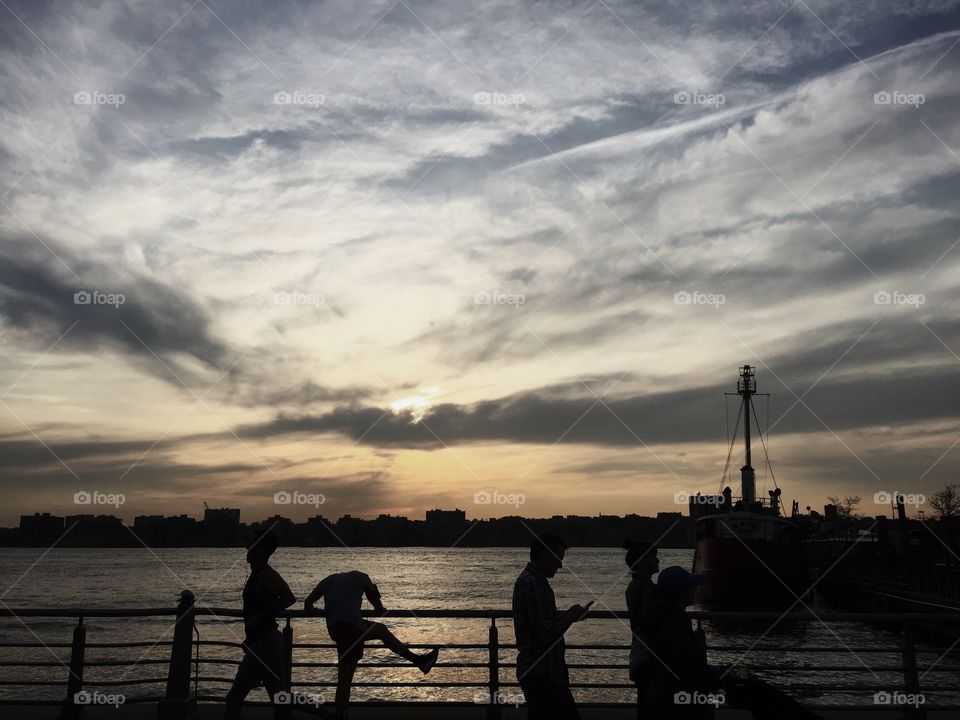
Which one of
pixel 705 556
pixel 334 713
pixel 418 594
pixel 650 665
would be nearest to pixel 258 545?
pixel 334 713

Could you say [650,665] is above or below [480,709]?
above

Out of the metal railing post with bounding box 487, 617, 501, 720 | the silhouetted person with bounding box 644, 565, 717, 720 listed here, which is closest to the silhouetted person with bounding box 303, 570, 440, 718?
the metal railing post with bounding box 487, 617, 501, 720

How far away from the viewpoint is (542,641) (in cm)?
573

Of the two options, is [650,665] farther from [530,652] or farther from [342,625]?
[342,625]

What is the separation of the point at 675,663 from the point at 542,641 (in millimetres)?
1374

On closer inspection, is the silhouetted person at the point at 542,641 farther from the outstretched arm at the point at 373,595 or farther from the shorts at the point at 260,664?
the shorts at the point at 260,664

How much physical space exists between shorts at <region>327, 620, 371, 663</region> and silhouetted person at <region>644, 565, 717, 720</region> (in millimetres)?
3954

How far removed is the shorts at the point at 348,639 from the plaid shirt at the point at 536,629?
8.39 ft

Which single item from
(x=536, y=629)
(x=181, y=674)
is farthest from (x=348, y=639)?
(x=536, y=629)

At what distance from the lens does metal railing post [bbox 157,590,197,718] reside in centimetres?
885

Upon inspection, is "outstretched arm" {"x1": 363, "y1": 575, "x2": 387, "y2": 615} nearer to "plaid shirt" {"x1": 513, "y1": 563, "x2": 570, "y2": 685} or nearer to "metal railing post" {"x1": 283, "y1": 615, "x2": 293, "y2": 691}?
"metal railing post" {"x1": 283, "y1": 615, "x2": 293, "y2": 691}

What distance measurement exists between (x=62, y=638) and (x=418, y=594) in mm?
51168

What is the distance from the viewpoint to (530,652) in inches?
226

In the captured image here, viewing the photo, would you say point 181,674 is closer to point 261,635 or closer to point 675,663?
point 261,635
